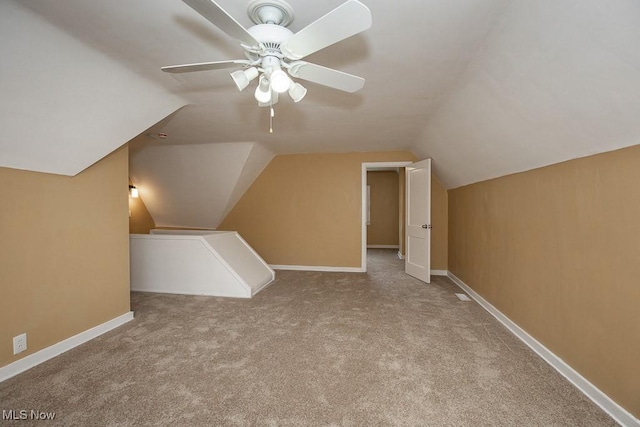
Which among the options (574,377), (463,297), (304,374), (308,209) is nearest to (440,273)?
(463,297)

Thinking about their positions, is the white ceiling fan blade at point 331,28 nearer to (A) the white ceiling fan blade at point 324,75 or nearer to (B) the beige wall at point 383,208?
(A) the white ceiling fan blade at point 324,75

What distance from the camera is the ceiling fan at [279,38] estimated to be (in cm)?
105

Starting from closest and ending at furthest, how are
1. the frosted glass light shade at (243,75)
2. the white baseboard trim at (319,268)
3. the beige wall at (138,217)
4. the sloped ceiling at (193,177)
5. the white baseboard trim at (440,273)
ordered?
the frosted glass light shade at (243,75) → the sloped ceiling at (193,177) → the white baseboard trim at (440,273) → the white baseboard trim at (319,268) → the beige wall at (138,217)

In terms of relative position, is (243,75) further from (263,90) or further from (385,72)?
(385,72)


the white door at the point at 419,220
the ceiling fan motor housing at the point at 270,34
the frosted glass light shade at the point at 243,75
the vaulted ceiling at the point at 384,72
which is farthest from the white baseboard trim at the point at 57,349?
the white door at the point at 419,220

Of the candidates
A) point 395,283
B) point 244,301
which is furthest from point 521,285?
point 244,301

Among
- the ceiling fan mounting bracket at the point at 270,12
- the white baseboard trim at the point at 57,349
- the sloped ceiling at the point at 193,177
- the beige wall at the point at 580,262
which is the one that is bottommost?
the white baseboard trim at the point at 57,349

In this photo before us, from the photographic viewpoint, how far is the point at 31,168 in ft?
6.24

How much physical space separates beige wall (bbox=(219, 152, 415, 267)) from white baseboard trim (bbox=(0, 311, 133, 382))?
104 inches

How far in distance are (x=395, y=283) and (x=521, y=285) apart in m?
1.82

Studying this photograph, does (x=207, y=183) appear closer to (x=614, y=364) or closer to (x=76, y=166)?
(x=76, y=166)

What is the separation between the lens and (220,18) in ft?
3.52

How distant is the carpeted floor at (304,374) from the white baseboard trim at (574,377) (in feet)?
0.16

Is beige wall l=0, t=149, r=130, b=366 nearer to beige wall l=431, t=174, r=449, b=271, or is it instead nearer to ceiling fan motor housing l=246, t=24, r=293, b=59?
ceiling fan motor housing l=246, t=24, r=293, b=59
